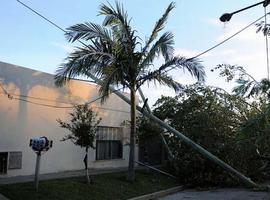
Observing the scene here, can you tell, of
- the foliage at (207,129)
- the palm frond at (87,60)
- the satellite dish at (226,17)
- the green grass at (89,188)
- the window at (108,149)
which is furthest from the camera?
the window at (108,149)

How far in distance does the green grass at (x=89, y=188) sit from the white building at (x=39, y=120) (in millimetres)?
2235

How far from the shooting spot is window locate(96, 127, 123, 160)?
21.3m

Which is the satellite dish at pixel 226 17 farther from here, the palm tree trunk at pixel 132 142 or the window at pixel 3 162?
the window at pixel 3 162

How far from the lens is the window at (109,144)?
21281mm

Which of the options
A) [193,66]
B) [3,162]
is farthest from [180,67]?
[3,162]

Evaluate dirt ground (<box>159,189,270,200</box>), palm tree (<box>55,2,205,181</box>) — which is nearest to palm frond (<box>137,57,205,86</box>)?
palm tree (<box>55,2,205,181</box>)

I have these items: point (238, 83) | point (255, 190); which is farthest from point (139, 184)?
point (238, 83)

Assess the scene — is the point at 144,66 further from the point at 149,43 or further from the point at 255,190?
the point at 255,190

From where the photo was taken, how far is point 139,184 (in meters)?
16.7

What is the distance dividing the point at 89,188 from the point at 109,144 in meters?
7.66

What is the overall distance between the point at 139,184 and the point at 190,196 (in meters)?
1.98

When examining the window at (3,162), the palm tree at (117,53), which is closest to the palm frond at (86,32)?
the palm tree at (117,53)

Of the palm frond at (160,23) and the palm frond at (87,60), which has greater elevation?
the palm frond at (160,23)

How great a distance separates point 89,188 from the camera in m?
14.4
